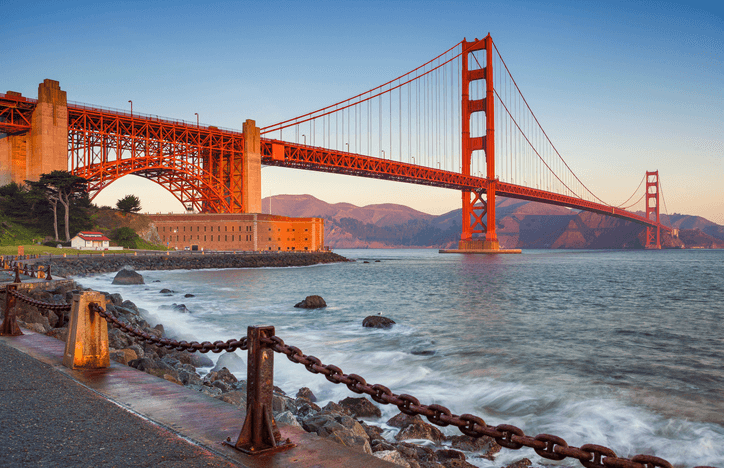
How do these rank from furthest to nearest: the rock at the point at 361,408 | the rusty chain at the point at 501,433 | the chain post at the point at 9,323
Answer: the chain post at the point at 9,323, the rock at the point at 361,408, the rusty chain at the point at 501,433

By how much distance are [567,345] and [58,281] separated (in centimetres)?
1561

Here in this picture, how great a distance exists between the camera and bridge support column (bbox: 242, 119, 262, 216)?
6900 cm

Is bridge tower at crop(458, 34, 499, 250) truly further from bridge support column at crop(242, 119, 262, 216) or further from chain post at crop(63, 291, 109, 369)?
chain post at crop(63, 291, 109, 369)

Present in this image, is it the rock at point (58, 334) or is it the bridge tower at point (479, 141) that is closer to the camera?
the rock at point (58, 334)

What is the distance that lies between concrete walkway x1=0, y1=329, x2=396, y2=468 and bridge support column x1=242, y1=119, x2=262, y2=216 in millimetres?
66427

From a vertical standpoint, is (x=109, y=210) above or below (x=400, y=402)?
above

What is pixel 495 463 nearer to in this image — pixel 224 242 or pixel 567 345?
pixel 567 345

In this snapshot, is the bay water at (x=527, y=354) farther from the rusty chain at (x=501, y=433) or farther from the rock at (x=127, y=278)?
the rusty chain at (x=501, y=433)

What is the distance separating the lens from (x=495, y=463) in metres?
5.30

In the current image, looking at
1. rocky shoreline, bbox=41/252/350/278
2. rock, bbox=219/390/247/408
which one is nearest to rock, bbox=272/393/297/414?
rock, bbox=219/390/247/408

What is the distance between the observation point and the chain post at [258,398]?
320cm

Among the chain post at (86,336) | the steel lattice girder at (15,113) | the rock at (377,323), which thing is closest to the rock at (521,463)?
the chain post at (86,336)

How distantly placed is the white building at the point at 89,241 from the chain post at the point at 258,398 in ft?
171
